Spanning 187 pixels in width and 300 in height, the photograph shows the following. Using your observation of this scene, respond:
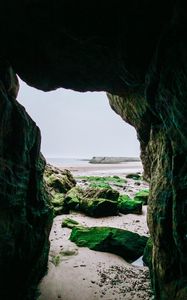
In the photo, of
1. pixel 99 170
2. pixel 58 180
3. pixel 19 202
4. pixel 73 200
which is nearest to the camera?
pixel 19 202

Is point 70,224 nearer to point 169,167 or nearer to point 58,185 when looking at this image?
point 58,185

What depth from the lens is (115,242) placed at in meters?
8.46

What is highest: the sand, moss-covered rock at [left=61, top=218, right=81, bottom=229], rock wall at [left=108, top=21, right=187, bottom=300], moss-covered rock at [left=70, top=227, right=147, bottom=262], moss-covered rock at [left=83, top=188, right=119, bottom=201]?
rock wall at [left=108, top=21, right=187, bottom=300]

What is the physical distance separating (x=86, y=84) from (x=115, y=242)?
539 cm

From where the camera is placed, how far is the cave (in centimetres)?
371

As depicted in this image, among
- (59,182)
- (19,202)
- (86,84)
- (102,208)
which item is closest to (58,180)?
(59,182)

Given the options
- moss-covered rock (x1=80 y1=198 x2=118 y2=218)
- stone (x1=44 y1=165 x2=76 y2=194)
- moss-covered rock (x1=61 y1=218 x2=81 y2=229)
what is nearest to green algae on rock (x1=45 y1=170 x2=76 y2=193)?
stone (x1=44 y1=165 x2=76 y2=194)

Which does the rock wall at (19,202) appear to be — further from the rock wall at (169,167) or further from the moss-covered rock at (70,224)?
the moss-covered rock at (70,224)

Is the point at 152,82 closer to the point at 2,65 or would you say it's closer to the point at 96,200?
the point at 2,65

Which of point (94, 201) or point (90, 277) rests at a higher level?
point (94, 201)

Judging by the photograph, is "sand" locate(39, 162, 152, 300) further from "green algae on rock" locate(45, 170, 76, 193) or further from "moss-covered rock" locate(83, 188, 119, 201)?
"green algae on rock" locate(45, 170, 76, 193)

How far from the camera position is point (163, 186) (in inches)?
227

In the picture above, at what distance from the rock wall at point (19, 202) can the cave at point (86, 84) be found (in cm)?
2

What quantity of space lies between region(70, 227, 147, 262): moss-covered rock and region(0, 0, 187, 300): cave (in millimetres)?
2293
